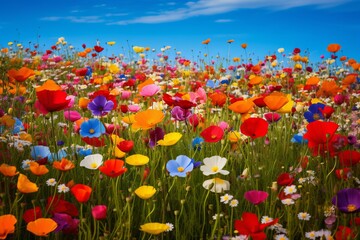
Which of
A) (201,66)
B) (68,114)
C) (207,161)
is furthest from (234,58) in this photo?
(207,161)

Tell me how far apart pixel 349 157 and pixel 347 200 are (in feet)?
1.44

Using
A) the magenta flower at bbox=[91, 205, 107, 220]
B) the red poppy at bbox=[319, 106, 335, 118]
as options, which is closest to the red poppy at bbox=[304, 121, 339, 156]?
the red poppy at bbox=[319, 106, 335, 118]

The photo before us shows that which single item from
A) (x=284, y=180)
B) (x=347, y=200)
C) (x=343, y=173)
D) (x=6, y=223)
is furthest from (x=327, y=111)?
(x=6, y=223)

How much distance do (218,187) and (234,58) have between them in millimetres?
5625

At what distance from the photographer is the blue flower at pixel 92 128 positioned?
213 centimetres

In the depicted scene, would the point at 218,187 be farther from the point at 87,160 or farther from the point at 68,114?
the point at 68,114

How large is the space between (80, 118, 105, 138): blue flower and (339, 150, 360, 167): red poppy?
3.53ft

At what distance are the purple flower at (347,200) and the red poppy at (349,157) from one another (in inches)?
15.0

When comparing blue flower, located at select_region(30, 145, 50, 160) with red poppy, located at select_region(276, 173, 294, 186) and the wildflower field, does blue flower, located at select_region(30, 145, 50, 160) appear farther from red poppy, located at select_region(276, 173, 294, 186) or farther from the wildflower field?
red poppy, located at select_region(276, 173, 294, 186)

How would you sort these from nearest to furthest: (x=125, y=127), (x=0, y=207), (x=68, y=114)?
(x=0, y=207) < (x=68, y=114) < (x=125, y=127)

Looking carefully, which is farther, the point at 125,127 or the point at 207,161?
the point at 125,127

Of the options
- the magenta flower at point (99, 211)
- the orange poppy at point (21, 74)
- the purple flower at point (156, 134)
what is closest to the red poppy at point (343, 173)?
the purple flower at point (156, 134)

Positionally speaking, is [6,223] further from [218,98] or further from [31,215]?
[218,98]

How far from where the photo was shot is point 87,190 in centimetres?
148
